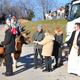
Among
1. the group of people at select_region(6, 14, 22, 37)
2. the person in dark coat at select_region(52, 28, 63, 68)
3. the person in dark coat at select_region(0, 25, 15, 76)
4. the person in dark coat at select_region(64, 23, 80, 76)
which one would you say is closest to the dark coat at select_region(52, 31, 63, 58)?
the person in dark coat at select_region(52, 28, 63, 68)

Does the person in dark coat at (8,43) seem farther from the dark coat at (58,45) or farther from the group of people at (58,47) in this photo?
the dark coat at (58,45)

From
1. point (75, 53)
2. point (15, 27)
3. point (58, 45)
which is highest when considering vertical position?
point (15, 27)

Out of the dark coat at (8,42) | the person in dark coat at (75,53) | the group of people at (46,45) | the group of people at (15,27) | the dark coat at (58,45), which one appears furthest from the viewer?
the group of people at (15,27)

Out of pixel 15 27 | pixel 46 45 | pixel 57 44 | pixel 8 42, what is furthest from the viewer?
pixel 15 27

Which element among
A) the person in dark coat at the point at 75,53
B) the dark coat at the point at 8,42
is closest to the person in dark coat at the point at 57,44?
the person in dark coat at the point at 75,53

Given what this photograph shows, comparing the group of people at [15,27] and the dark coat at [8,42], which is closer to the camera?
the dark coat at [8,42]

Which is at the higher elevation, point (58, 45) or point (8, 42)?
point (8, 42)

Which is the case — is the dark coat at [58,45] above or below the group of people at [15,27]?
below

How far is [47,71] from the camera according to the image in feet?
19.6

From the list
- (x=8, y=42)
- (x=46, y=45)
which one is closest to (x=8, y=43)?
(x=8, y=42)

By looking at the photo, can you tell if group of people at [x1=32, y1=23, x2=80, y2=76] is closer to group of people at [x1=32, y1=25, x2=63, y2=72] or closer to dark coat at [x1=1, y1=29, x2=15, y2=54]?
group of people at [x1=32, y1=25, x2=63, y2=72]

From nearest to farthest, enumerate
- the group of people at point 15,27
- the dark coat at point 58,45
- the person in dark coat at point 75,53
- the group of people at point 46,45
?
the person in dark coat at point 75,53, the group of people at point 46,45, the dark coat at point 58,45, the group of people at point 15,27

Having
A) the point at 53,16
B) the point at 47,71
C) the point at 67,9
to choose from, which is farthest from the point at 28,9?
the point at 47,71

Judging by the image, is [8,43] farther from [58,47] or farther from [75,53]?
[58,47]
